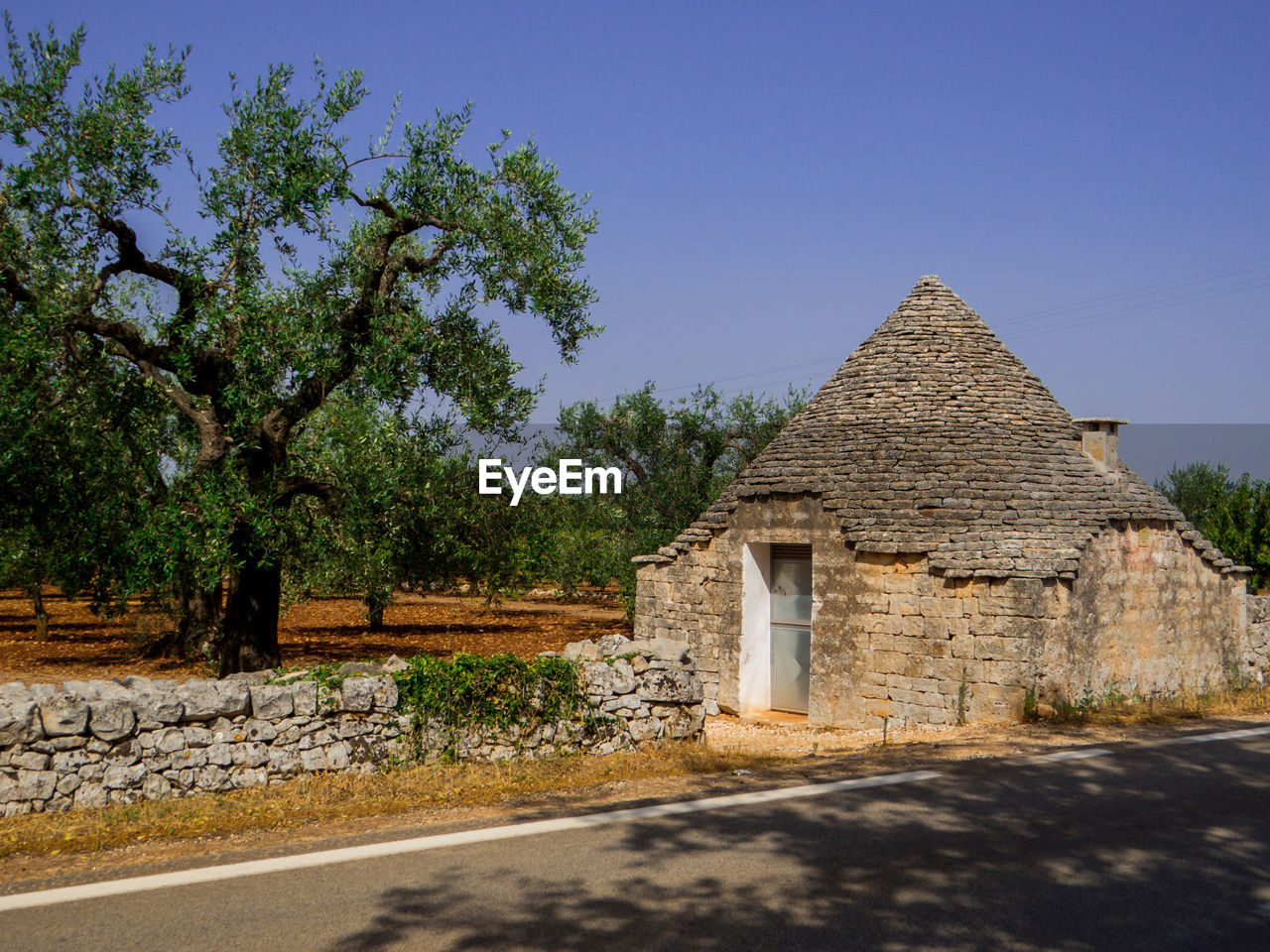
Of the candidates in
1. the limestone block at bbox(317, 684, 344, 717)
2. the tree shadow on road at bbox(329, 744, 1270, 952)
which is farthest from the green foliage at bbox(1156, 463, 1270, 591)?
the limestone block at bbox(317, 684, 344, 717)

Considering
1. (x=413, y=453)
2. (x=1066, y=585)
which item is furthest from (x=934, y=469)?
(x=413, y=453)

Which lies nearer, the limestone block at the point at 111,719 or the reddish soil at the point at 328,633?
the limestone block at the point at 111,719

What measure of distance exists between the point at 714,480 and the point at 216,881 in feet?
69.2

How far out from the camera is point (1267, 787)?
8234 millimetres

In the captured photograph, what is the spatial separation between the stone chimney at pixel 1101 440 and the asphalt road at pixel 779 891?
9.57m

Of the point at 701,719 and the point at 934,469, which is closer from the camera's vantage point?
the point at 701,719

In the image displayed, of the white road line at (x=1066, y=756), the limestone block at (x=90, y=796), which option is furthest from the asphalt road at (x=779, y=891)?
the limestone block at (x=90, y=796)

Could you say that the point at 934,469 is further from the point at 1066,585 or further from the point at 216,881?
the point at 216,881

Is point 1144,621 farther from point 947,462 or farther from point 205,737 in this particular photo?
point 205,737

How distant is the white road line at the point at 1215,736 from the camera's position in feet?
33.5

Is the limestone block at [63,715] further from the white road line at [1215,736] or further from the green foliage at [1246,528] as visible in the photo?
the green foliage at [1246,528]

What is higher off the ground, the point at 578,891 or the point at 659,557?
the point at 659,557

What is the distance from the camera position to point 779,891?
18.2 ft

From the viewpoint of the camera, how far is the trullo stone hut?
13.7 m
